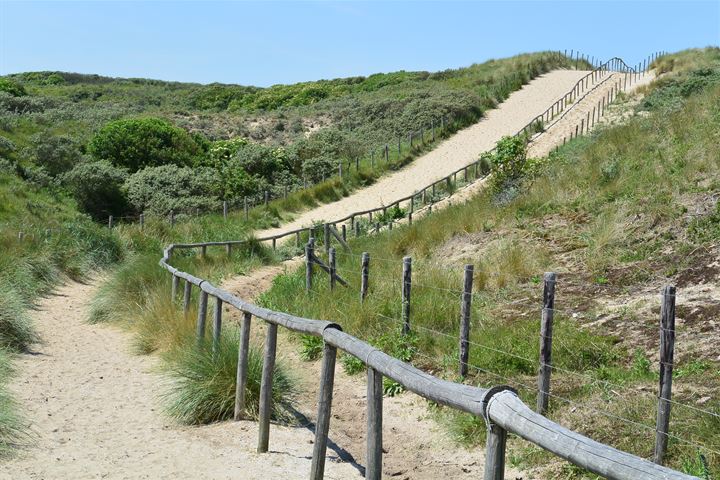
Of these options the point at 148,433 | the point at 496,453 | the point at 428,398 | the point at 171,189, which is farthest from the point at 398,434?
the point at 171,189

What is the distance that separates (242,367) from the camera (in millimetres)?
7223

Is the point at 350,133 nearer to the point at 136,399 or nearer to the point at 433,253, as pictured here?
the point at 433,253

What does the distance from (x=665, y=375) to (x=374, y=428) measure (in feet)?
7.90

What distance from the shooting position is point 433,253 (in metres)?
14.6

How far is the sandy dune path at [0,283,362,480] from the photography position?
6242 millimetres

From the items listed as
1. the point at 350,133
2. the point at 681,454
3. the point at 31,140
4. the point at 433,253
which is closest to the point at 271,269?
the point at 433,253

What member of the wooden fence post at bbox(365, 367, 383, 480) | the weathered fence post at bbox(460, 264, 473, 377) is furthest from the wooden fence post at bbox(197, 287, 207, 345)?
the wooden fence post at bbox(365, 367, 383, 480)

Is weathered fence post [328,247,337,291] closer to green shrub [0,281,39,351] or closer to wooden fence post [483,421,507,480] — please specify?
green shrub [0,281,39,351]

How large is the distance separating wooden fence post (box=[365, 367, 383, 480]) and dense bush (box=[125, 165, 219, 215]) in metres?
26.7

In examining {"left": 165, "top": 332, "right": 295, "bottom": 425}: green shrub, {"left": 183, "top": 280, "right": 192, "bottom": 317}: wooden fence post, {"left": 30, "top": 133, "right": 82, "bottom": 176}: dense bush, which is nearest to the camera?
{"left": 165, "top": 332, "right": 295, "bottom": 425}: green shrub

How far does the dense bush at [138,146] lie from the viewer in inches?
1415

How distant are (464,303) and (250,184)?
26.2m

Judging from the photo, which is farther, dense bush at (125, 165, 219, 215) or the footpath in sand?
dense bush at (125, 165, 219, 215)

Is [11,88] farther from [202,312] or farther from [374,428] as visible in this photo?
[374,428]
